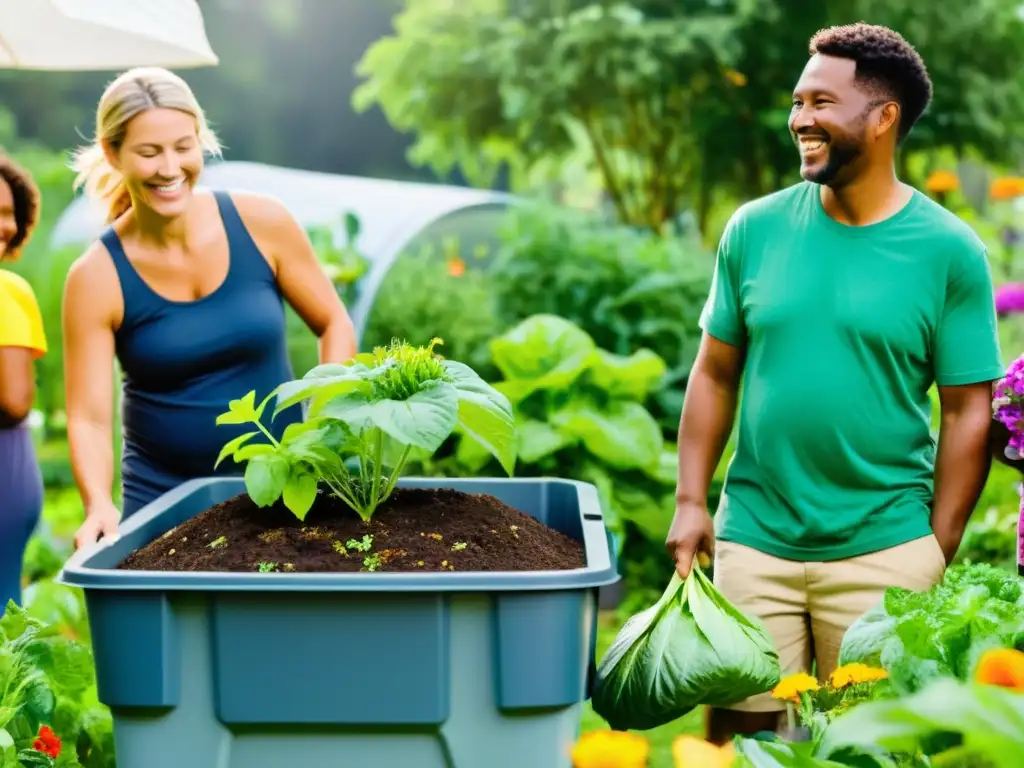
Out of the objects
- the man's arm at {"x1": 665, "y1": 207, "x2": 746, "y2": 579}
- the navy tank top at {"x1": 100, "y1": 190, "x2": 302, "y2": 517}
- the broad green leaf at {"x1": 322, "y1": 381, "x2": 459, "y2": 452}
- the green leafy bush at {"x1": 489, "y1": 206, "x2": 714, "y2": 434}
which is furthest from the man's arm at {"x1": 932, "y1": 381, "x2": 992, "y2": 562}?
the green leafy bush at {"x1": 489, "y1": 206, "x2": 714, "y2": 434}

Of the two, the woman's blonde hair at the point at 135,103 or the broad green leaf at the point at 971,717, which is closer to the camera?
the broad green leaf at the point at 971,717

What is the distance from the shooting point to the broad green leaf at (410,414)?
1.56 metres

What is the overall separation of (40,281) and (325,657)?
571 cm

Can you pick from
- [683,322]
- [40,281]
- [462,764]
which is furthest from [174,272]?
[40,281]

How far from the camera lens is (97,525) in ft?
6.23

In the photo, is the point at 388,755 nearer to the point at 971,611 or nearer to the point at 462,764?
the point at 462,764

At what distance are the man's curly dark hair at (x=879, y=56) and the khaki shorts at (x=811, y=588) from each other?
68 cm

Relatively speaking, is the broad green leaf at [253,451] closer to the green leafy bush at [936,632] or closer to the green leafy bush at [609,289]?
the green leafy bush at [936,632]

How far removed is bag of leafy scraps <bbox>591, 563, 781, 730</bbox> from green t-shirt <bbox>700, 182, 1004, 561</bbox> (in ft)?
1.13

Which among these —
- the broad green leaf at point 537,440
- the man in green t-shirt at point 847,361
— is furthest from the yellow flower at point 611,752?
the broad green leaf at point 537,440

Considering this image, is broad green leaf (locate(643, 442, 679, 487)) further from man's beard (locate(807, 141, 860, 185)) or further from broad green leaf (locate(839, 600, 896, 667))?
broad green leaf (locate(839, 600, 896, 667))

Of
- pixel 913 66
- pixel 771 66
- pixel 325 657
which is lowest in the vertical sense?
pixel 325 657

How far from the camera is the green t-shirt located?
78.0 inches

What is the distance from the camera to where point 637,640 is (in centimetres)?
178
